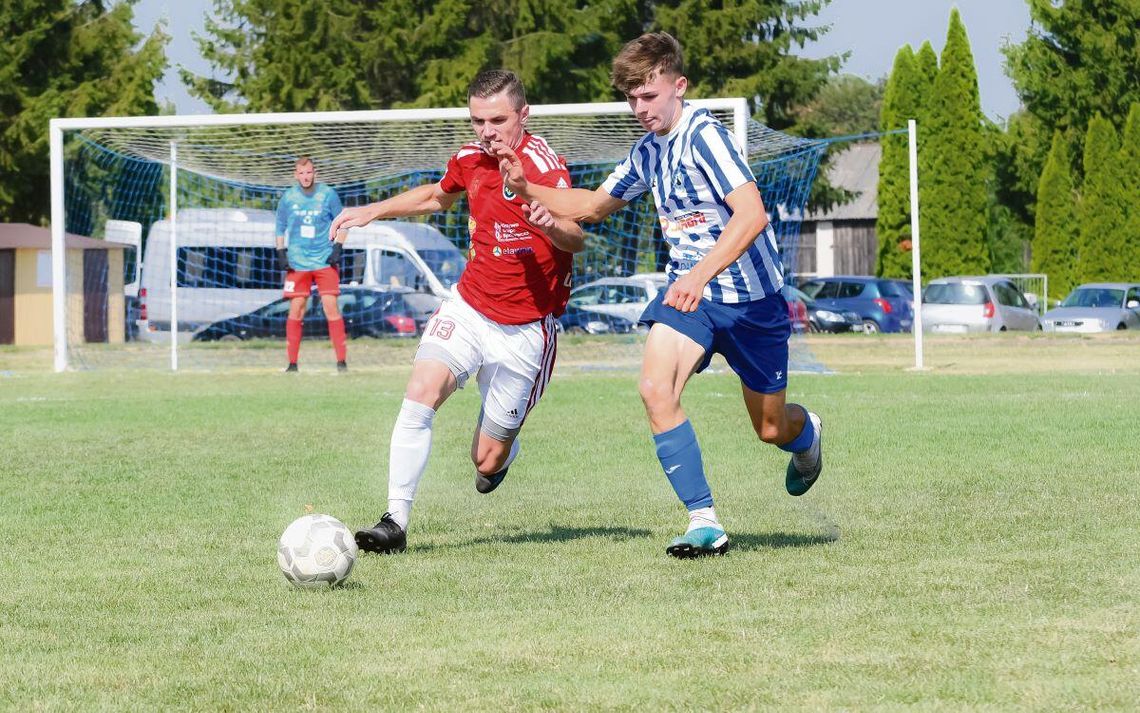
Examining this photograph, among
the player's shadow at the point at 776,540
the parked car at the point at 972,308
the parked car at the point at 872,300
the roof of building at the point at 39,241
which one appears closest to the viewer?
the player's shadow at the point at 776,540

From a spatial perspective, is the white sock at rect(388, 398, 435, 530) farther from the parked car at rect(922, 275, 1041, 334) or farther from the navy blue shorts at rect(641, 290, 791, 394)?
the parked car at rect(922, 275, 1041, 334)

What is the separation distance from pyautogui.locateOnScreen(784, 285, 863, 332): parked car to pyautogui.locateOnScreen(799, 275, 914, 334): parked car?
8cm

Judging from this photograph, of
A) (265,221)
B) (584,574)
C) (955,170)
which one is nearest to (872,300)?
(955,170)

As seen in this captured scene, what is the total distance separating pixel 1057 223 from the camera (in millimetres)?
45188

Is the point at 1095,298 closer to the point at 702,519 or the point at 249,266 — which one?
the point at 249,266

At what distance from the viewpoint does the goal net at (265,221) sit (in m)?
20.3

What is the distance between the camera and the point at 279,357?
2244cm

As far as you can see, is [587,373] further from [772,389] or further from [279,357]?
[772,389]

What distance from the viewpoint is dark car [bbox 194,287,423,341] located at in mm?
27062

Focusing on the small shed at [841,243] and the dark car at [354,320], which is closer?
the dark car at [354,320]

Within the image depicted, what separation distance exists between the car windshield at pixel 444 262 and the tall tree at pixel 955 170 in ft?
65.8

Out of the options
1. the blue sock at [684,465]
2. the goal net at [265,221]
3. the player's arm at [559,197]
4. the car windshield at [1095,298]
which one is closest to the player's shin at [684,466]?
the blue sock at [684,465]

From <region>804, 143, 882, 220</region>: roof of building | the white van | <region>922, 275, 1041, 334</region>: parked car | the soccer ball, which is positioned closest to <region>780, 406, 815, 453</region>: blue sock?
the soccer ball

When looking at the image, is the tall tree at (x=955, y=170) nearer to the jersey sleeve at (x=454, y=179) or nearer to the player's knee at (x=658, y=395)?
the jersey sleeve at (x=454, y=179)
